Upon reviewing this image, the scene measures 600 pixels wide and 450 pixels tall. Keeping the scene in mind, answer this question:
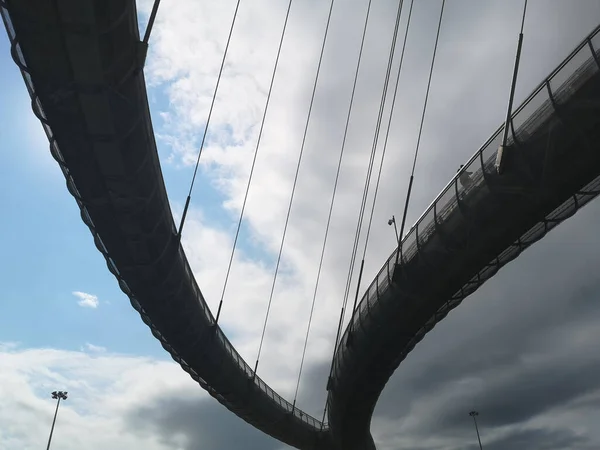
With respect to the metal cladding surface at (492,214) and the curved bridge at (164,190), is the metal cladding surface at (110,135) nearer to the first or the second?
the curved bridge at (164,190)

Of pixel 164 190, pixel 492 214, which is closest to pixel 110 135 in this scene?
pixel 164 190

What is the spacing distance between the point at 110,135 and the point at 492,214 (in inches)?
628

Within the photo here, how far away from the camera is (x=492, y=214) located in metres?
19.8

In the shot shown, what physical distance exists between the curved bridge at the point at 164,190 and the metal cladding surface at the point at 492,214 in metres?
0.05

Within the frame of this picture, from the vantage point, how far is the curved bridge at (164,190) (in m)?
13.5

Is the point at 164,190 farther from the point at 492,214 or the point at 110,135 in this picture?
the point at 492,214

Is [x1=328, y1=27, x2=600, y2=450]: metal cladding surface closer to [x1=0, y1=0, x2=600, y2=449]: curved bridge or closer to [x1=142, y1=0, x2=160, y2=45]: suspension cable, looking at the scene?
[x1=0, y1=0, x2=600, y2=449]: curved bridge

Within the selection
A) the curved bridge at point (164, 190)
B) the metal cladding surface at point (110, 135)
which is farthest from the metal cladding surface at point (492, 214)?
the metal cladding surface at point (110, 135)

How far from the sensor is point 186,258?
977 inches

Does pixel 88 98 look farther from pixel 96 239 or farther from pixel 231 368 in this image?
pixel 231 368

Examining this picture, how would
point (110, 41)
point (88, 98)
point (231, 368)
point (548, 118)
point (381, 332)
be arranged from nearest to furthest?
point (110, 41)
point (88, 98)
point (548, 118)
point (381, 332)
point (231, 368)

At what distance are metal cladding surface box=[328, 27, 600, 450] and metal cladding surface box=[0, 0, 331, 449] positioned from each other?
1189 centimetres

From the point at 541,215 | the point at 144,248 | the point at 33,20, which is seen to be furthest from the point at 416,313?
the point at 33,20

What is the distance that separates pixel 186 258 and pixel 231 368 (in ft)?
43.3
